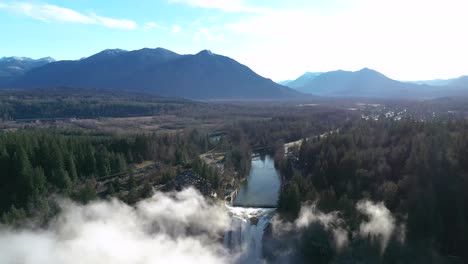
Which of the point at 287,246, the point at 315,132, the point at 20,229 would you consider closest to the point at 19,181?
the point at 20,229

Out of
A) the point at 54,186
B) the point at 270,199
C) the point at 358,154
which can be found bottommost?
the point at 270,199

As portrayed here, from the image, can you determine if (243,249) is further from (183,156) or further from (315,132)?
(315,132)

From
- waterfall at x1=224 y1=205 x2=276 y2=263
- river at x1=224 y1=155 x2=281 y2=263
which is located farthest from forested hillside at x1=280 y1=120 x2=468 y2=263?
river at x1=224 y1=155 x2=281 y2=263

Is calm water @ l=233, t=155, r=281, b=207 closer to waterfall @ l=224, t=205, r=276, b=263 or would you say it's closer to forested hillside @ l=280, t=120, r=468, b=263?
waterfall @ l=224, t=205, r=276, b=263

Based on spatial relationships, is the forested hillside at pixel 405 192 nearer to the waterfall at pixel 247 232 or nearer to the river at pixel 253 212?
the waterfall at pixel 247 232

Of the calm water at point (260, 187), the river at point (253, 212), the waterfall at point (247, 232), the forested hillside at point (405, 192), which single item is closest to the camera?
the forested hillside at point (405, 192)

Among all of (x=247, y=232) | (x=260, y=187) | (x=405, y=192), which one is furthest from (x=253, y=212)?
(x=405, y=192)

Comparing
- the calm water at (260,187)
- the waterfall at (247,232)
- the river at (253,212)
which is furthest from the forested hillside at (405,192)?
the calm water at (260,187)
